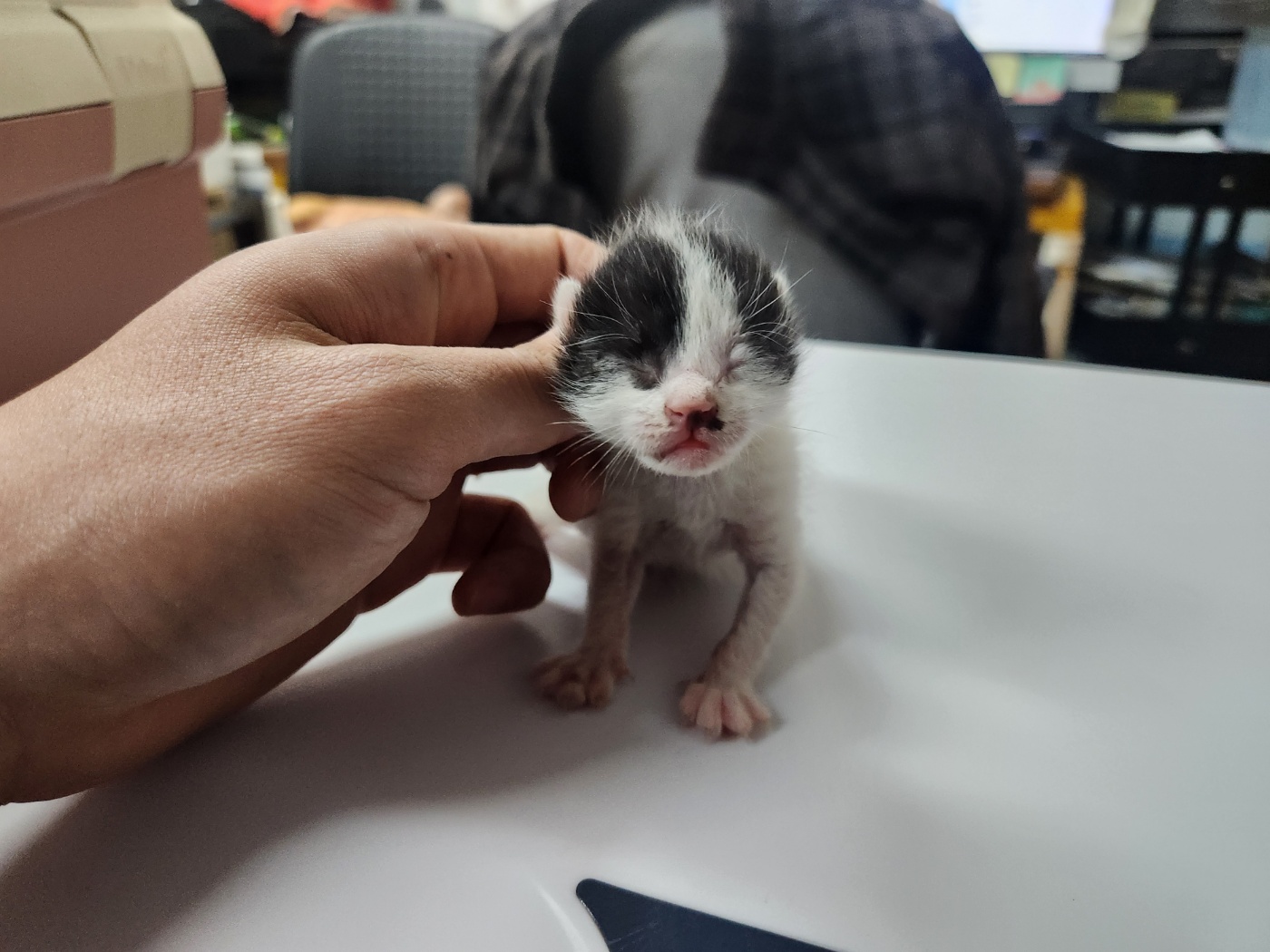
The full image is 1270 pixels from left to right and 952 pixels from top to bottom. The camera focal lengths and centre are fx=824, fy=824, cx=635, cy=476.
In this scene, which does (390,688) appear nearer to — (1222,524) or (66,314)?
(66,314)

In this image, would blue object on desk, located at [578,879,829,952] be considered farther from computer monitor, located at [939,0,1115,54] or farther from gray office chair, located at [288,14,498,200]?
gray office chair, located at [288,14,498,200]

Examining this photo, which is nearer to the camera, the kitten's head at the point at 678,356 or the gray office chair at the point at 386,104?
the kitten's head at the point at 678,356

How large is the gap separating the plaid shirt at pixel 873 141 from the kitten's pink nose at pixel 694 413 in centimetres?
136

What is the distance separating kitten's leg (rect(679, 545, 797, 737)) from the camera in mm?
757

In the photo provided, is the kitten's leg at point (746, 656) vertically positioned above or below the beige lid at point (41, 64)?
below

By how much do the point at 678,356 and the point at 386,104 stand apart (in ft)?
9.40

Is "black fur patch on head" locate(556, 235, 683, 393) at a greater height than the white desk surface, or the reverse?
"black fur patch on head" locate(556, 235, 683, 393)

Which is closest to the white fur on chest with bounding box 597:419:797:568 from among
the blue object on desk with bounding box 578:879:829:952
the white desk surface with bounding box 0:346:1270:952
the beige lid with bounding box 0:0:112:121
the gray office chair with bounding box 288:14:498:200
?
the white desk surface with bounding box 0:346:1270:952

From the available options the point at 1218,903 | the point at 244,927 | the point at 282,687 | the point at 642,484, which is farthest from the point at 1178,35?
the point at 244,927

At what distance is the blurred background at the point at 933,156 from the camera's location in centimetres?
152

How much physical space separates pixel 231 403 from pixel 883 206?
172 cm

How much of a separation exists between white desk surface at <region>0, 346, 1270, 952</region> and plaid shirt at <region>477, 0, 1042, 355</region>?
877 mm

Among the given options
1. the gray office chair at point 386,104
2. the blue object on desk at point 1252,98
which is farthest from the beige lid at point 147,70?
the gray office chair at point 386,104

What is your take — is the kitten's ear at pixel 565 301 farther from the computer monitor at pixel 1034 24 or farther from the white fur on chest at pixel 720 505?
the computer monitor at pixel 1034 24
